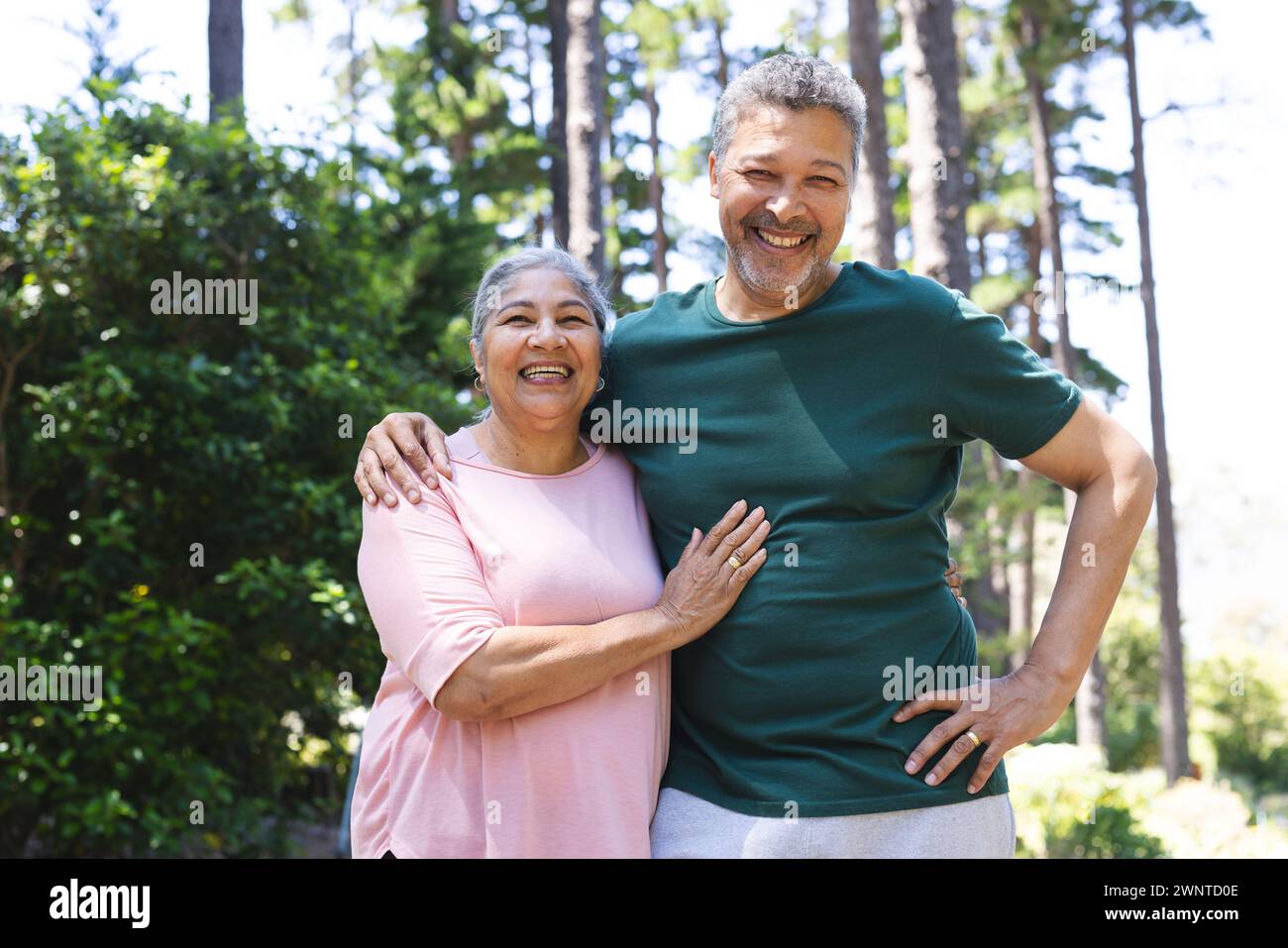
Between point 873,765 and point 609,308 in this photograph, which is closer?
point 873,765

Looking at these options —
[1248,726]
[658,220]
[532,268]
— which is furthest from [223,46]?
[1248,726]

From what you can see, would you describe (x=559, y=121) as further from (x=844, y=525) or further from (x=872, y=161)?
(x=844, y=525)

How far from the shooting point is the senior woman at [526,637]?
7.48 ft

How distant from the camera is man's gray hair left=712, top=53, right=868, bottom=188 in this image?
7.96 feet

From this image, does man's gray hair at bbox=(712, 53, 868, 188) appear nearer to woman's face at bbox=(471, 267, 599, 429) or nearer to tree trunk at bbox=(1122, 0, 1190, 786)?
woman's face at bbox=(471, 267, 599, 429)

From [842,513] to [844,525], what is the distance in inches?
1.2

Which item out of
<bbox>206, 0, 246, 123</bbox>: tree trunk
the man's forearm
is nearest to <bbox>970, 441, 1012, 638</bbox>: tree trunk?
the man's forearm

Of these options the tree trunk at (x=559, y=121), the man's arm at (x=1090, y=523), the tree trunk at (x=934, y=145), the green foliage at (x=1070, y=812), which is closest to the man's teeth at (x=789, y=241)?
the man's arm at (x=1090, y=523)

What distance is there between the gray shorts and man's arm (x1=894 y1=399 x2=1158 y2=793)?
0.10 m

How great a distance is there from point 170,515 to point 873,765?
4.70 m

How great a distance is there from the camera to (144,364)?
18.9 feet
